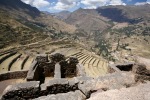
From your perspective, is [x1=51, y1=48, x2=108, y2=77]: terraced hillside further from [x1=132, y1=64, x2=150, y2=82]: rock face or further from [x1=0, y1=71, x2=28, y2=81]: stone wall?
[x1=132, y1=64, x2=150, y2=82]: rock face

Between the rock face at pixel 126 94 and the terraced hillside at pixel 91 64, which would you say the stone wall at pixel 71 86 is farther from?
the terraced hillside at pixel 91 64

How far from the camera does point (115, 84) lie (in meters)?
6.10

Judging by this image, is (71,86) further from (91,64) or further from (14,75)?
(91,64)

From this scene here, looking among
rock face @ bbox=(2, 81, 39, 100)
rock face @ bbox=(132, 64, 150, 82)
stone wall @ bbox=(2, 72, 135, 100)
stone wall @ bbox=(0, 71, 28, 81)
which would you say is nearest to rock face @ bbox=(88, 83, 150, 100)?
stone wall @ bbox=(2, 72, 135, 100)

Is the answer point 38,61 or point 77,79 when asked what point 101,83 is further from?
point 38,61

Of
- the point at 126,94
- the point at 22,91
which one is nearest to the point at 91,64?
the point at 22,91

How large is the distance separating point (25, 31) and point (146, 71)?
64.6 metres

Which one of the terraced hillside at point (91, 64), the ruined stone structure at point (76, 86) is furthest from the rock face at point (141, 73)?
the terraced hillside at point (91, 64)

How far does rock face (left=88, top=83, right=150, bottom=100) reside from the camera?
4.82 meters

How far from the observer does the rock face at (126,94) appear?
482 centimetres

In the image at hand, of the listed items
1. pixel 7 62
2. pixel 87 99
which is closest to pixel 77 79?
pixel 87 99

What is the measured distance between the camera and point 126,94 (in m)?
5.07

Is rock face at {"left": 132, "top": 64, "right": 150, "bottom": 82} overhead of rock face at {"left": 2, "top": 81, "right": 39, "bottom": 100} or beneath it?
overhead

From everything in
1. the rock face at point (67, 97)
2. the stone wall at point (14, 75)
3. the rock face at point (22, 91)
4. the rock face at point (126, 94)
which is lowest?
A: the stone wall at point (14, 75)
